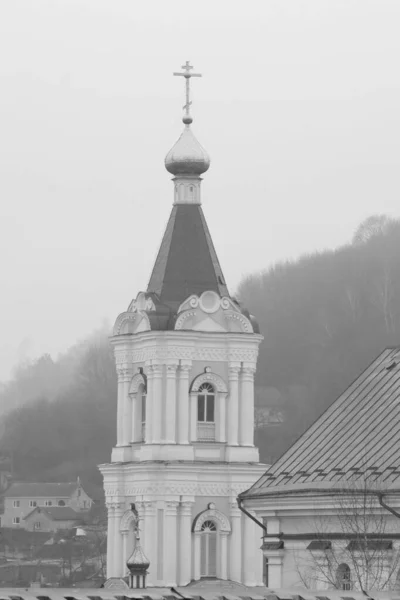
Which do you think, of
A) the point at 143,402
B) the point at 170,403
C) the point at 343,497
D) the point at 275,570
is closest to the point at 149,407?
the point at 170,403

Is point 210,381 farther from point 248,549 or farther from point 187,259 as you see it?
point 248,549

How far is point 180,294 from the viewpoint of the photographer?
210ft

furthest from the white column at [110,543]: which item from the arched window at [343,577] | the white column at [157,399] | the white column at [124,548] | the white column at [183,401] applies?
the arched window at [343,577]

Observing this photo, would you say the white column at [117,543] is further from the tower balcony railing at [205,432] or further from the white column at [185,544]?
the tower balcony railing at [205,432]

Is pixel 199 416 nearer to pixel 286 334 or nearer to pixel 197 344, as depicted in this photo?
pixel 197 344

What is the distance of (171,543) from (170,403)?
374 centimetres

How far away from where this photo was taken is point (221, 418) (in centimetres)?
6359

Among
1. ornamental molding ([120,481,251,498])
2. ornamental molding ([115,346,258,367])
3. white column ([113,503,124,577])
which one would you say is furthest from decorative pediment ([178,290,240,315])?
white column ([113,503,124,577])

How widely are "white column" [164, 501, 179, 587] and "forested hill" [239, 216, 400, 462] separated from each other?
41146 millimetres

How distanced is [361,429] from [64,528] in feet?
284

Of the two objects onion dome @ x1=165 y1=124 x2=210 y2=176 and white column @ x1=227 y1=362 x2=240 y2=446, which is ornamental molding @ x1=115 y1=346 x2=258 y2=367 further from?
onion dome @ x1=165 y1=124 x2=210 y2=176

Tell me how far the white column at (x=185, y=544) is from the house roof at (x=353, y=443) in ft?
66.7

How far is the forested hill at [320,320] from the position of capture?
4532 inches

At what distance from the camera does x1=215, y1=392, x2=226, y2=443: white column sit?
63.5 m
